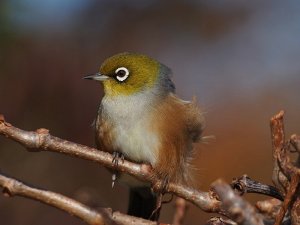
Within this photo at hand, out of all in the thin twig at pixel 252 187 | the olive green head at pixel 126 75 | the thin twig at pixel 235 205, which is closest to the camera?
the thin twig at pixel 235 205

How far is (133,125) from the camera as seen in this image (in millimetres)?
4520

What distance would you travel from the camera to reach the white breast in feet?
14.5

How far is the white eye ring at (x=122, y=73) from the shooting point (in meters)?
4.80

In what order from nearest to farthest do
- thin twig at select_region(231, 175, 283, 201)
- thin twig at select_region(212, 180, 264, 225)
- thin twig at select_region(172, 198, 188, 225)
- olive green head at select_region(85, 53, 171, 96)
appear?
thin twig at select_region(212, 180, 264, 225), thin twig at select_region(172, 198, 188, 225), thin twig at select_region(231, 175, 283, 201), olive green head at select_region(85, 53, 171, 96)

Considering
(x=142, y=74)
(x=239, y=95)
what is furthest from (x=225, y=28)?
(x=142, y=74)

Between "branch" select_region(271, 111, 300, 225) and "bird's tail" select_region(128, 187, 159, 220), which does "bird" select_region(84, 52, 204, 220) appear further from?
"branch" select_region(271, 111, 300, 225)

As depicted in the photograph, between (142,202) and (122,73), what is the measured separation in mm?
961

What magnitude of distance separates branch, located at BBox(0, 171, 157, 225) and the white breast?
2197 millimetres

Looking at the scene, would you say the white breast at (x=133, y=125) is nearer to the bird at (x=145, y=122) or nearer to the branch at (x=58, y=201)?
the bird at (x=145, y=122)

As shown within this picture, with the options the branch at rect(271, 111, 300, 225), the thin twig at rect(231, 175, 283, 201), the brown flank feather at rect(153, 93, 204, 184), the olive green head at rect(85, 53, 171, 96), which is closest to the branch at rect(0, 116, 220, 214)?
the thin twig at rect(231, 175, 283, 201)

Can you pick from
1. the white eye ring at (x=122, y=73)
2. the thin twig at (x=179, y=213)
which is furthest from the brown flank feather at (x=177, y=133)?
the thin twig at (x=179, y=213)

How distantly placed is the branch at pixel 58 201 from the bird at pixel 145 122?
6.84 ft

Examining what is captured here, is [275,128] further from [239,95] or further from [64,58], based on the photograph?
[239,95]

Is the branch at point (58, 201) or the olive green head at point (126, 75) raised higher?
the olive green head at point (126, 75)
